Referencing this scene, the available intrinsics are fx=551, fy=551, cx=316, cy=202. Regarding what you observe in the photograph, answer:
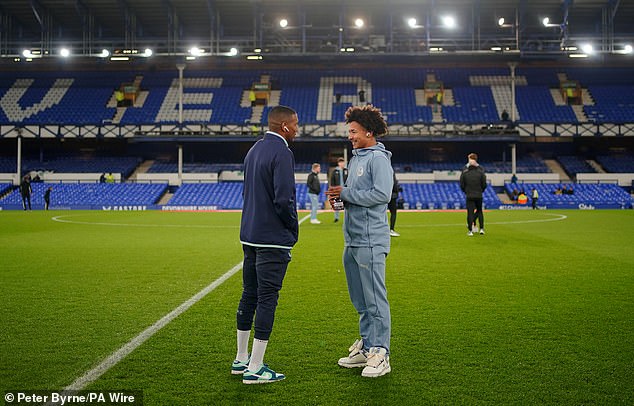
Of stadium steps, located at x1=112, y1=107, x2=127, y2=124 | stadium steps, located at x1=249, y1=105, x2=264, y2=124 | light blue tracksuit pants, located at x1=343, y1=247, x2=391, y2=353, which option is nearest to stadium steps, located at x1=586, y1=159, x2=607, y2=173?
stadium steps, located at x1=249, y1=105, x2=264, y2=124

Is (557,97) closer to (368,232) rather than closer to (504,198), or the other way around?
(504,198)

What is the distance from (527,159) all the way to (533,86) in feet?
22.4

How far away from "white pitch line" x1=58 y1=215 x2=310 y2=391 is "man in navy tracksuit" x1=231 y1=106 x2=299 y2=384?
98 centimetres

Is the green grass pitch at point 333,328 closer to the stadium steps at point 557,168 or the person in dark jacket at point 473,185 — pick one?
the person in dark jacket at point 473,185

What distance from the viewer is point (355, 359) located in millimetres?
4293

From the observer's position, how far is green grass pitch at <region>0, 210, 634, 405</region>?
3.79 m

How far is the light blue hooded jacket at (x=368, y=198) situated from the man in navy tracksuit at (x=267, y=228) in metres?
0.45

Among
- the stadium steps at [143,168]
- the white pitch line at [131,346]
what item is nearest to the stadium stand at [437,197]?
the stadium steps at [143,168]

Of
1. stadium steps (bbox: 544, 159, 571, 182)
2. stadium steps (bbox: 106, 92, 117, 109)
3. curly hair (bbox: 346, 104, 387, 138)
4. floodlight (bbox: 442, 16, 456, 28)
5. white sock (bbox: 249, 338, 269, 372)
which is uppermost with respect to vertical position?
floodlight (bbox: 442, 16, 456, 28)

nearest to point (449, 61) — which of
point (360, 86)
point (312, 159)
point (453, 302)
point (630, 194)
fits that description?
point (360, 86)

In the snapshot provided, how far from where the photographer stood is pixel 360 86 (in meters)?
46.7

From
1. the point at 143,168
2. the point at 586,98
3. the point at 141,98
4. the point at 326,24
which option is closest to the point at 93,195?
the point at 143,168

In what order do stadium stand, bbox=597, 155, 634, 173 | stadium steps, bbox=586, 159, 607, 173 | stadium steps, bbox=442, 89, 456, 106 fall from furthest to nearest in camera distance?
stadium steps, bbox=442, 89, 456, 106 → stadium steps, bbox=586, 159, 607, 173 → stadium stand, bbox=597, 155, 634, 173

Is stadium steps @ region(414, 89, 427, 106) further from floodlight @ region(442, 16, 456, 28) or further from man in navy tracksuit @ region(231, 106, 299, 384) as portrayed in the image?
man in navy tracksuit @ region(231, 106, 299, 384)
